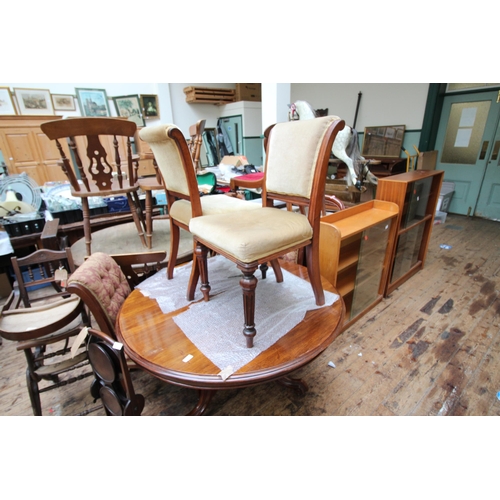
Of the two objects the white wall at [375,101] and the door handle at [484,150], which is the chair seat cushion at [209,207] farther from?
the door handle at [484,150]

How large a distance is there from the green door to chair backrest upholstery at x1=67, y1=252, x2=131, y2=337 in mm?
5531

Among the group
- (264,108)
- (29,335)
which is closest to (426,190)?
(264,108)

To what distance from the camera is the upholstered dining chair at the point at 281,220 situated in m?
1.03

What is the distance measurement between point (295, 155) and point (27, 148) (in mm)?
6001

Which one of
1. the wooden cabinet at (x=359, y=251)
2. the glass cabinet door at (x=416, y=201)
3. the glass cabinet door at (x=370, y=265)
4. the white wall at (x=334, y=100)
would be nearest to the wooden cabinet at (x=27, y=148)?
the white wall at (x=334, y=100)

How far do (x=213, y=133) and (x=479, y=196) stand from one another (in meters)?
5.77

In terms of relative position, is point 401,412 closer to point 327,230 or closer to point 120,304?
point 327,230

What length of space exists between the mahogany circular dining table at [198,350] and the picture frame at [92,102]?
19.3ft

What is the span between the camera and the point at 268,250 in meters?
1.06

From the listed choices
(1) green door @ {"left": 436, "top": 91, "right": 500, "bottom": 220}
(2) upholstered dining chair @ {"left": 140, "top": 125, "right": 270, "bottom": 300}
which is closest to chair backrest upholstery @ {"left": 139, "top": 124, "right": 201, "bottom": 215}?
(2) upholstered dining chair @ {"left": 140, "top": 125, "right": 270, "bottom": 300}

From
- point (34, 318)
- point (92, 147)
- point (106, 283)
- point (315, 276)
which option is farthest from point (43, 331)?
point (315, 276)

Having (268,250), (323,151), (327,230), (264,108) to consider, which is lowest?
(327,230)

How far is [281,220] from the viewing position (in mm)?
1205

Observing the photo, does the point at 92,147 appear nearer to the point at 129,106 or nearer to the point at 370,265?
the point at 370,265
